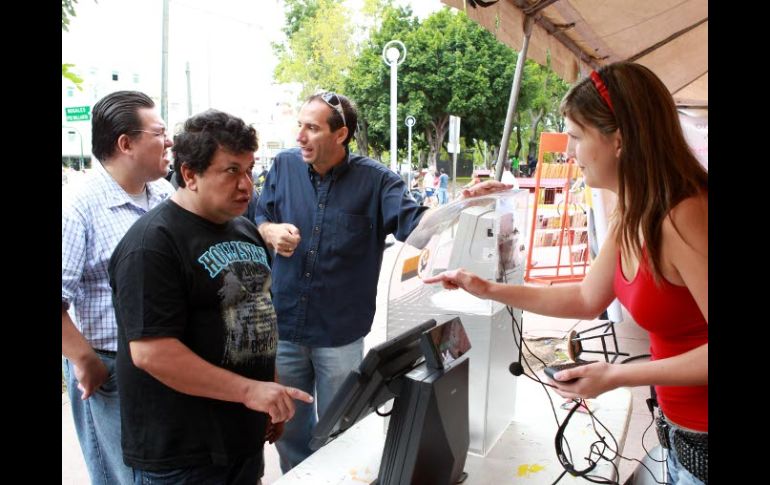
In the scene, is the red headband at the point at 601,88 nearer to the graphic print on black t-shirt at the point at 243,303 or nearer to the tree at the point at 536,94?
the graphic print on black t-shirt at the point at 243,303

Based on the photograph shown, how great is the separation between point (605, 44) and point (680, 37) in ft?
2.70

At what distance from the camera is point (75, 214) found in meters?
1.82

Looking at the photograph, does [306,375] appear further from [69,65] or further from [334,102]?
[69,65]

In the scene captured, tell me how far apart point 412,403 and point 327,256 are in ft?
3.67

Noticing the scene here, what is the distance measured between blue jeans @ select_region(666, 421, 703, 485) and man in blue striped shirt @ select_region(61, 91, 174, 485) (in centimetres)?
160

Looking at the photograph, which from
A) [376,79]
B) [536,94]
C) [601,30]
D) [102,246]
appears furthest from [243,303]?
[536,94]

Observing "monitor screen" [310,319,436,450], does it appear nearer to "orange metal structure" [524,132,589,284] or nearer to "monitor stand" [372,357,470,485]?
"monitor stand" [372,357,470,485]

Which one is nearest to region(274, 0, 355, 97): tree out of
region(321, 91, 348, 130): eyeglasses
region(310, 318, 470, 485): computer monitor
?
region(321, 91, 348, 130): eyeglasses

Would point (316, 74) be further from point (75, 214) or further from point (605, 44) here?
point (75, 214)

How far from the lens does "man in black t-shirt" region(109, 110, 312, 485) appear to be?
1.30m

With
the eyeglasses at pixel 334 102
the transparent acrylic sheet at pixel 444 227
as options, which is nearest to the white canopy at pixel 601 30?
the eyeglasses at pixel 334 102

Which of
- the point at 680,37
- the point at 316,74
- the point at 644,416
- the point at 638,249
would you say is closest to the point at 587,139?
the point at 638,249

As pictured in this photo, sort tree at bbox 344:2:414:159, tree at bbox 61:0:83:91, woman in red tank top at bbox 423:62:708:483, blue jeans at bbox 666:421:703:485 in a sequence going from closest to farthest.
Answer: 1. woman in red tank top at bbox 423:62:708:483
2. blue jeans at bbox 666:421:703:485
3. tree at bbox 61:0:83:91
4. tree at bbox 344:2:414:159

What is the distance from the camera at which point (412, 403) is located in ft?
4.22
